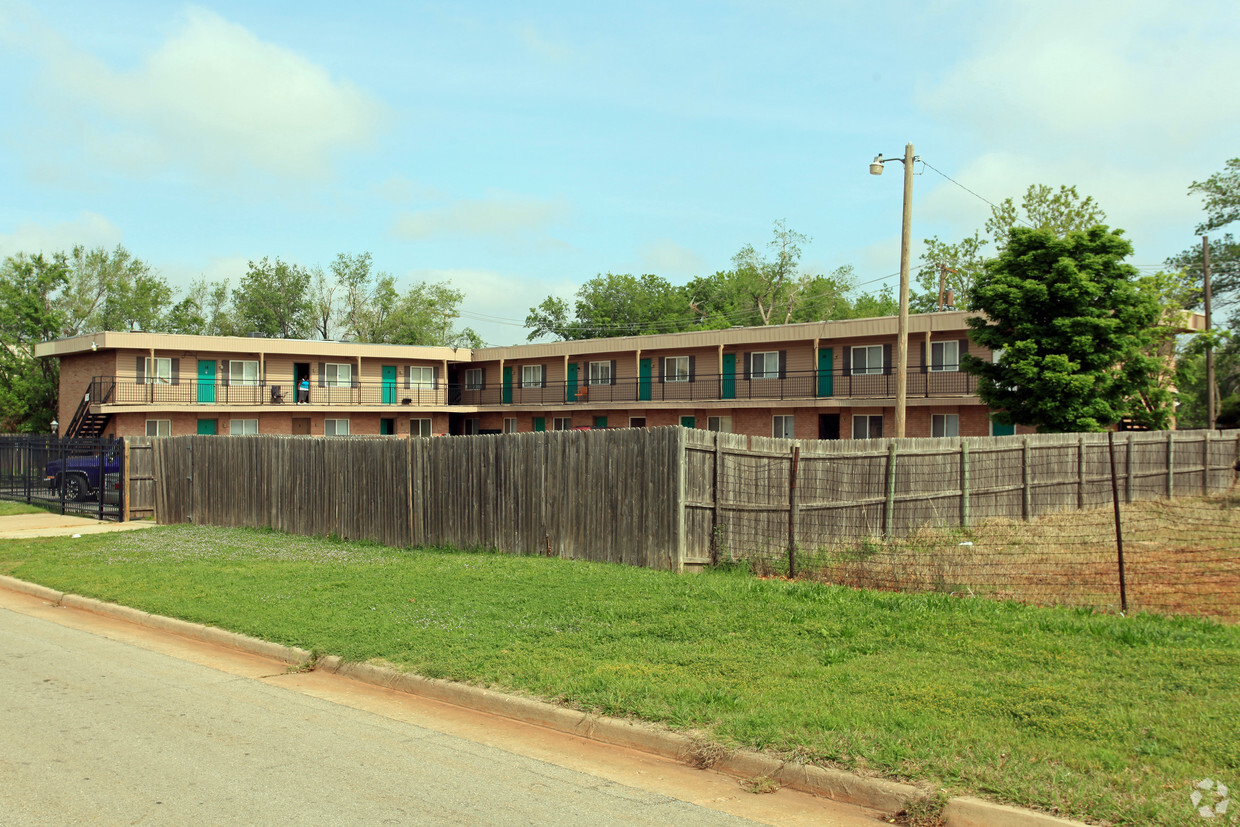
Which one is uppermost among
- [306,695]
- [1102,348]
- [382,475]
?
[1102,348]

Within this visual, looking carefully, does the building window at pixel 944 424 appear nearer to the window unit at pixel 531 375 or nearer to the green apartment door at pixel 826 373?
the green apartment door at pixel 826 373

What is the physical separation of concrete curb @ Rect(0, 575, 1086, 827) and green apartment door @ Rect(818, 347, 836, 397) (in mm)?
29691

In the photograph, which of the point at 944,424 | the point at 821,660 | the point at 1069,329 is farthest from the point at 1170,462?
the point at 821,660

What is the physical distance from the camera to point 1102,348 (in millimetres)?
25734

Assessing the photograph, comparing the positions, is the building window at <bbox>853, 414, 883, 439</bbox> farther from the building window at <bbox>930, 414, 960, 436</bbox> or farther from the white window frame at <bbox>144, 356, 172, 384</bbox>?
the white window frame at <bbox>144, 356, 172, 384</bbox>

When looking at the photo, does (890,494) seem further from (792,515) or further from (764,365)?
(764,365)

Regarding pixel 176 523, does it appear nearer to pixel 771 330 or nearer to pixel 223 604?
pixel 223 604

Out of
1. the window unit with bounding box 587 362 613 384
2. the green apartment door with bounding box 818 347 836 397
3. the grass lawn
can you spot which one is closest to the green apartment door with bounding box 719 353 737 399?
the green apartment door with bounding box 818 347 836 397

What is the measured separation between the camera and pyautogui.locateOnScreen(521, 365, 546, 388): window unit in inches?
1927

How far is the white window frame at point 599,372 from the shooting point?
46.0m

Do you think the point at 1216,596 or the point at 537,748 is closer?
the point at 537,748

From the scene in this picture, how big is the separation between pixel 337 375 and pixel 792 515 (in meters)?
38.9

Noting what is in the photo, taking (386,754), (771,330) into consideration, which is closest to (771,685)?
(386,754)

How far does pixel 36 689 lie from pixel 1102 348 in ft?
84.5
